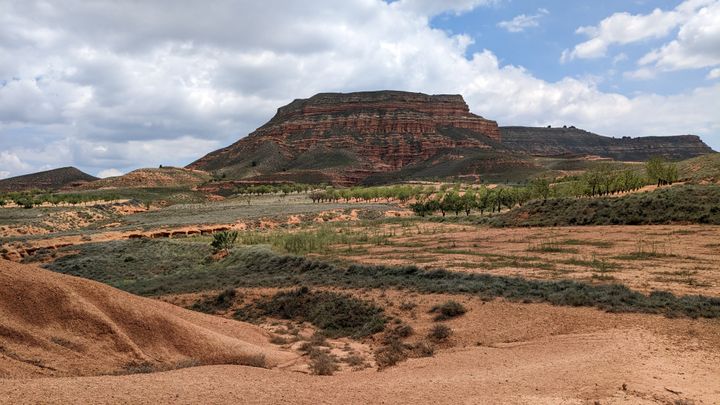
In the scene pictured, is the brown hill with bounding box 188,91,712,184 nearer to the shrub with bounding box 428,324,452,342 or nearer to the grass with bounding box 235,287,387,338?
the grass with bounding box 235,287,387,338

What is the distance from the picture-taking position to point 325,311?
59.2ft

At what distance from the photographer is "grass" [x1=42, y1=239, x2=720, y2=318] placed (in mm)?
14805

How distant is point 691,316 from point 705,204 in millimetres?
25121

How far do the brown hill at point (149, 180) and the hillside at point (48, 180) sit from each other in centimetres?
1704

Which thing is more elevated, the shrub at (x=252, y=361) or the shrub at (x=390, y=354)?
the shrub at (x=252, y=361)

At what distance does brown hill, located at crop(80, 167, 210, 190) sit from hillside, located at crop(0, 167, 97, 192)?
17038mm

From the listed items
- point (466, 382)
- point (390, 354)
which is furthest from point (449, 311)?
point (466, 382)

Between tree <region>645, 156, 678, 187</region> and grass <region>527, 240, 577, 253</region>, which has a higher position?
tree <region>645, 156, 678, 187</region>

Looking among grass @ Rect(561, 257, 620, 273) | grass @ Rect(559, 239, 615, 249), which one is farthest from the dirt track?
grass @ Rect(559, 239, 615, 249)

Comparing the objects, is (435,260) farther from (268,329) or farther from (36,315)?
(36,315)

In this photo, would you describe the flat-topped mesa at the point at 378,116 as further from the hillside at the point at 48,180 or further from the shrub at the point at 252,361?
the shrub at the point at 252,361

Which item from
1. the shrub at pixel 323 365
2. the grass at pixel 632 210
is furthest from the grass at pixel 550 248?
the shrub at pixel 323 365

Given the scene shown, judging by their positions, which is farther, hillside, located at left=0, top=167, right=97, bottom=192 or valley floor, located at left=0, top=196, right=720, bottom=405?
hillside, located at left=0, top=167, right=97, bottom=192

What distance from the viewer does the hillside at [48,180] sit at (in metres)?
143
